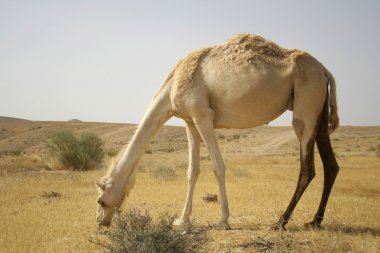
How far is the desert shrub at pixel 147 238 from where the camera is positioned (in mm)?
4418

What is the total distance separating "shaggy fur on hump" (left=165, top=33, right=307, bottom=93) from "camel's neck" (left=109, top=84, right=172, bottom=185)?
49cm

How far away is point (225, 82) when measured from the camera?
6652 millimetres

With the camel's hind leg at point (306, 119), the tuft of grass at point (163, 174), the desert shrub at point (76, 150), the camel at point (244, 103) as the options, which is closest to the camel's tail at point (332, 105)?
the camel at point (244, 103)

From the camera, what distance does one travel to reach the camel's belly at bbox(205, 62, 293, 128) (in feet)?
21.2

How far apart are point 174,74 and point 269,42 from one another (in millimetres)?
1857

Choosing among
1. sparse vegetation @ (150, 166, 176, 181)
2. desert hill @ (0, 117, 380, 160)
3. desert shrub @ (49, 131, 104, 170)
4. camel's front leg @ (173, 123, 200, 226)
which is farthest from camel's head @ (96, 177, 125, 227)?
desert hill @ (0, 117, 380, 160)

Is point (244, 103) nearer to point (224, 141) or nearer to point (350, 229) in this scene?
point (350, 229)

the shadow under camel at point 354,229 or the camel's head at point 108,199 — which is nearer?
the shadow under camel at point 354,229

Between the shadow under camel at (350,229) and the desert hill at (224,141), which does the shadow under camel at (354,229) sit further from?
the desert hill at (224,141)

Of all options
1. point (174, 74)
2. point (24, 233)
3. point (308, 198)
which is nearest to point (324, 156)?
point (174, 74)

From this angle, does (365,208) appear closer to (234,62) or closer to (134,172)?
(234,62)

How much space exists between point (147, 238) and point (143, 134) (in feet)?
9.79

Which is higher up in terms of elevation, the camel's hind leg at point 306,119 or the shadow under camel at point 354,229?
the camel's hind leg at point 306,119

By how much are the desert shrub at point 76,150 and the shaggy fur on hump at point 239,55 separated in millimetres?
16616
